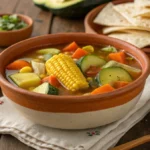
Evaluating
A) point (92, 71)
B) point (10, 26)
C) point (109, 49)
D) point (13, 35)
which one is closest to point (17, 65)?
point (92, 71)

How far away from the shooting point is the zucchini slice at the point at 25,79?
5.22 ft

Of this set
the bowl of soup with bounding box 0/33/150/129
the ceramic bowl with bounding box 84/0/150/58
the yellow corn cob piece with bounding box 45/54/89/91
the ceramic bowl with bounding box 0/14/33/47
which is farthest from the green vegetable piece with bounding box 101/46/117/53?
the ceramic bowl with bounding box 0/14/33/47

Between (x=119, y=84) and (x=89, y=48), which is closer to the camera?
(x=119, y=84)

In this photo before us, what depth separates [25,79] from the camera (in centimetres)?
161

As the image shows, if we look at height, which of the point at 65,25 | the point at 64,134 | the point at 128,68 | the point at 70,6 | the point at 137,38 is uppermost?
the point at 128,68

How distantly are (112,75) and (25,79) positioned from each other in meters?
0.31

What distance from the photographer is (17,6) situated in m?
3.13

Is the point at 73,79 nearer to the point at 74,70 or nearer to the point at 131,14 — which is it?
the point at 74,70

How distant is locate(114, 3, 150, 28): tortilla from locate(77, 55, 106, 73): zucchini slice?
2.15ft

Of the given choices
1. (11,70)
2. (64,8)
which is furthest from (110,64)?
(64,8)

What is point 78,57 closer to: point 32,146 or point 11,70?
point 11,70

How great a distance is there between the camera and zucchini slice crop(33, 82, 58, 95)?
1.50 metres

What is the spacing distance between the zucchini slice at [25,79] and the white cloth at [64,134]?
139 millimetres

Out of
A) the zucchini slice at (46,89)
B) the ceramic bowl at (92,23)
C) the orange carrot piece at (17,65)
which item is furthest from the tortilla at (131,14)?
the zucchini slice at (46,89)
